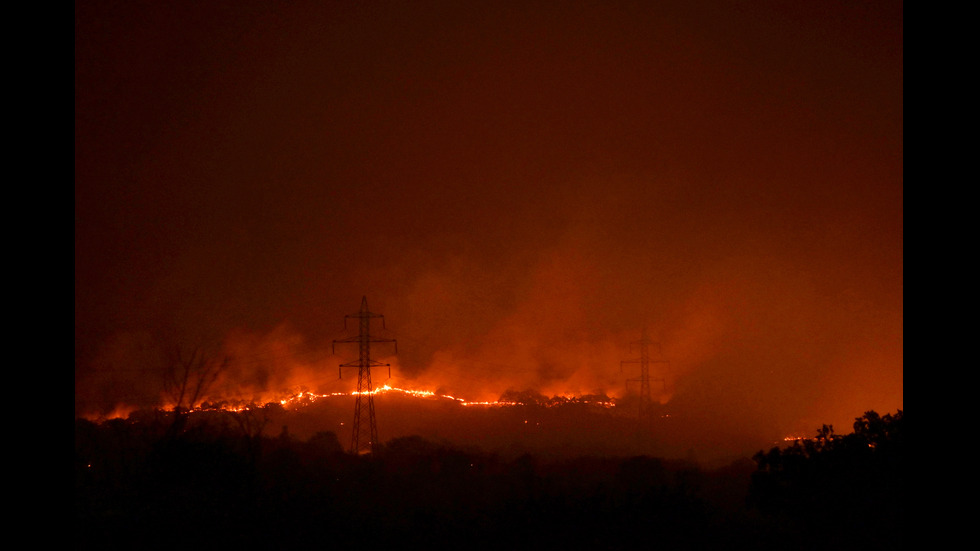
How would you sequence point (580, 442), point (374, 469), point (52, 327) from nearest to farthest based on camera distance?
point (52, 327), point (374, 469), point (580, 442)

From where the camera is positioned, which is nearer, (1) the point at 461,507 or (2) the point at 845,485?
(2) the point at 845,485

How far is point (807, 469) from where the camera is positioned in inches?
751

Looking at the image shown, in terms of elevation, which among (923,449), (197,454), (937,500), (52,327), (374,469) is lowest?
(374,469)

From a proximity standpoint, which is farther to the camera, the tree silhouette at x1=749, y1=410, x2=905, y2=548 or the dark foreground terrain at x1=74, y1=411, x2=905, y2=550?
the dark foreground terrain at x1=74, y1=411, x2=905, y2=550

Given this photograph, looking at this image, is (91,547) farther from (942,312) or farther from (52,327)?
(942,312)

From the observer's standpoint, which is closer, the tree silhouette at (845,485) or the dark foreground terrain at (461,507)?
the tree silhouette at (845,485)

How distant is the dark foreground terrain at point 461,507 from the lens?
17.3m

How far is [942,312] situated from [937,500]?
1.56 metres

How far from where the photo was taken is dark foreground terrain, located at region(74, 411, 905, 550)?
56.8 ft

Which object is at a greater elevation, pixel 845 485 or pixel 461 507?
pixel 845 485

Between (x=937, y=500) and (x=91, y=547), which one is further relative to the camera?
(x=91, y=547)

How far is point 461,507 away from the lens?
22.8 metres

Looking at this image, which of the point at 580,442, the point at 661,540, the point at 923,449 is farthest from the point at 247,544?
the point at 580,442

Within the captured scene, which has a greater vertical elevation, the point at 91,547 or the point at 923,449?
the point at 923,449
